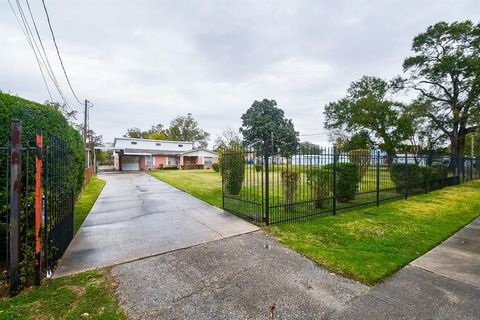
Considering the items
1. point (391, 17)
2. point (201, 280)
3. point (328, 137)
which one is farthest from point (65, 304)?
point (328, 137)

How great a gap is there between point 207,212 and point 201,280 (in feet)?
13.2

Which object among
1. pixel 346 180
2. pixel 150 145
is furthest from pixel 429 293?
pixel 150 145

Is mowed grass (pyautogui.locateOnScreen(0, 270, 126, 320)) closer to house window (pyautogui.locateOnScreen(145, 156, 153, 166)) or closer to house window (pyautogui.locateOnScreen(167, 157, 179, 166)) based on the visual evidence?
house window (pyautogui.locateOnScreen(145, 156, 153, 166))

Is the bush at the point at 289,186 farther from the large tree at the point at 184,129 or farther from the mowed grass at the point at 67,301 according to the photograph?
the large tree at the point at 184,129

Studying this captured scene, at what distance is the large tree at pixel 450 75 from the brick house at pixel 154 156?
94.7 feet

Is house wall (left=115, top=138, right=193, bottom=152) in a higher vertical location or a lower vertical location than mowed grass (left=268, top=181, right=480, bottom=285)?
higher

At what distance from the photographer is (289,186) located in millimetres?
6301

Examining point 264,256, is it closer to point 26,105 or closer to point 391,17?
point 26,105

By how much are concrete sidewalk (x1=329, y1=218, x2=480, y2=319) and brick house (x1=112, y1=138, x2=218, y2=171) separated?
32475mm

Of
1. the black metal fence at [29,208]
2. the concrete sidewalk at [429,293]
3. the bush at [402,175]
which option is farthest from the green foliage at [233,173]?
the bush at [402,175]

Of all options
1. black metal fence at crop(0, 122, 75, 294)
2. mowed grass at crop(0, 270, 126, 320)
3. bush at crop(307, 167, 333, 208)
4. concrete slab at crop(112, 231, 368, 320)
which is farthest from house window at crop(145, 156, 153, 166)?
mowed grass at crop(0, 270, 126, 320)

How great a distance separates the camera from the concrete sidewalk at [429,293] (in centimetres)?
232

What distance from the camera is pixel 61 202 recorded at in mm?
3773

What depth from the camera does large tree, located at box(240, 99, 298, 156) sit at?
121 feet
